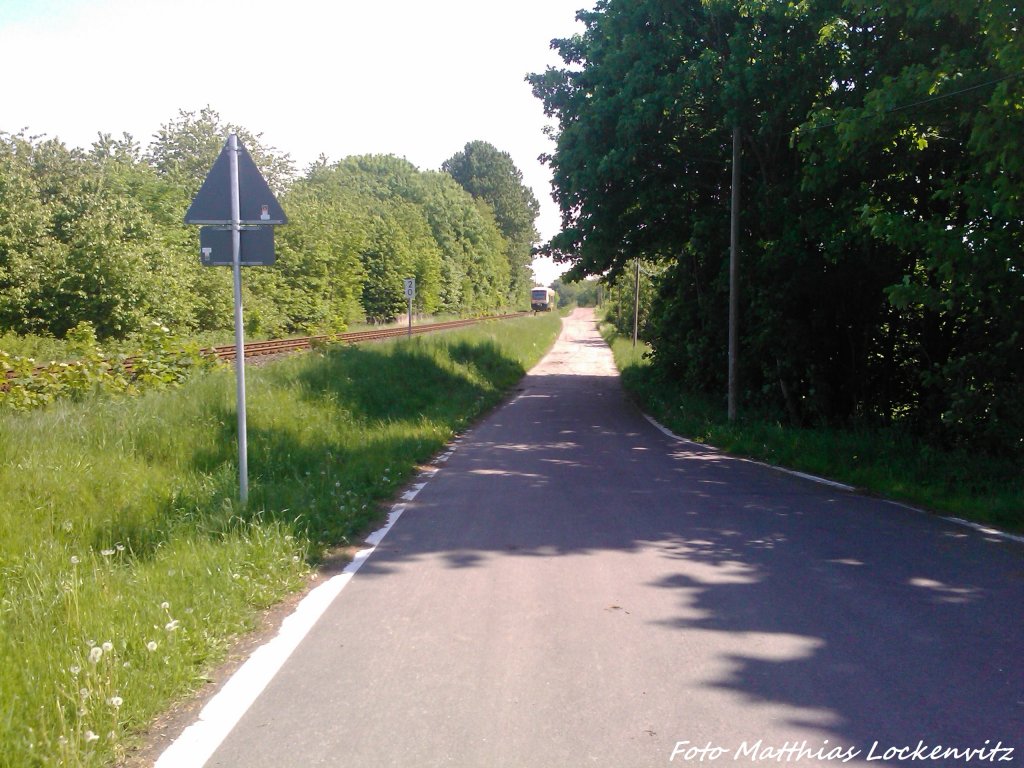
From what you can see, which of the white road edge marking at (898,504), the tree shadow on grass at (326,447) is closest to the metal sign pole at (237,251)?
the tree shadow on grass at (326,447)

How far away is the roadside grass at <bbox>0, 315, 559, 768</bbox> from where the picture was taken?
421cm

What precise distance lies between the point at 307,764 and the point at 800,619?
328 centimetres

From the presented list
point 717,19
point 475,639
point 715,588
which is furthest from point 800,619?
point 717,19

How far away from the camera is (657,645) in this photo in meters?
5.16

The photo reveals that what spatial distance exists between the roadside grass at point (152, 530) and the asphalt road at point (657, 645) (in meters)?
0.60

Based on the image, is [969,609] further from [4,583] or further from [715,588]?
[4,583]

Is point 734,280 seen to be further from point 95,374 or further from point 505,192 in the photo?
point 505,192

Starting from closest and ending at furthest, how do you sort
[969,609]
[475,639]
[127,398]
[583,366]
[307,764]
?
1. [307,764]
2. [475,639]
3. [969,609]
4. [127,398]
5. [583,366]

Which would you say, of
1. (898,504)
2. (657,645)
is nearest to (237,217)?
(657,645)

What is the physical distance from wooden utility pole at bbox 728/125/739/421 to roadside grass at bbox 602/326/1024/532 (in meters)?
0.78

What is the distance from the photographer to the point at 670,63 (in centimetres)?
1816

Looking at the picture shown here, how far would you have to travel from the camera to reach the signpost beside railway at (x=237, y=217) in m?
7.95

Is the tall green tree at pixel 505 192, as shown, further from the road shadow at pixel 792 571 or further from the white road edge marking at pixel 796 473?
the road shadow at pixel 792 571

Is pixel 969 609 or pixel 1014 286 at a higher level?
pixel 1014 286
